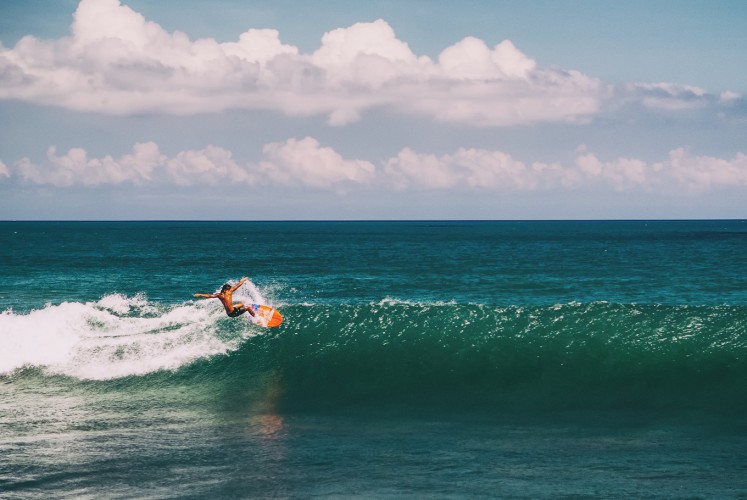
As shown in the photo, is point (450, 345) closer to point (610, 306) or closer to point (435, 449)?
point (610, 306)

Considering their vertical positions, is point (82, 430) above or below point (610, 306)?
below

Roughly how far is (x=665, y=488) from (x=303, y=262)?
5920 centimetres

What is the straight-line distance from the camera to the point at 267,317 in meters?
27.1

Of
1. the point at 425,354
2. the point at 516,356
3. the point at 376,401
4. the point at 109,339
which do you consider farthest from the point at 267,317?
the point at 516,356

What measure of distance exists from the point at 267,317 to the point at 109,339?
5.85 meters

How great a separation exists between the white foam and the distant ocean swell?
67 millimetres

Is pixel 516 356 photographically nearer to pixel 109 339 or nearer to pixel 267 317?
pixel 267 317

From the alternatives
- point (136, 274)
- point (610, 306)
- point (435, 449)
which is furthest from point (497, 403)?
point (136, 274)

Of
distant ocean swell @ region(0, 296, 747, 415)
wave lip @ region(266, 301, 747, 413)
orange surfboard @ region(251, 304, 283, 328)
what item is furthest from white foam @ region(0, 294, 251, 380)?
wave lip @ region(266, 301, 747, 413)

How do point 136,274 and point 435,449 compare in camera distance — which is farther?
point 136,274

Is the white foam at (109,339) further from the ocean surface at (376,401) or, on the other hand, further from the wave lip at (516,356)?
the wave lip at (516,356)

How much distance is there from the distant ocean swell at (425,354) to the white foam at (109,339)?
0.07 metres

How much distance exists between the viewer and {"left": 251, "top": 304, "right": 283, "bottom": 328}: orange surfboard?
26.9 meters

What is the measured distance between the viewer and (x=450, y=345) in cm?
2525
